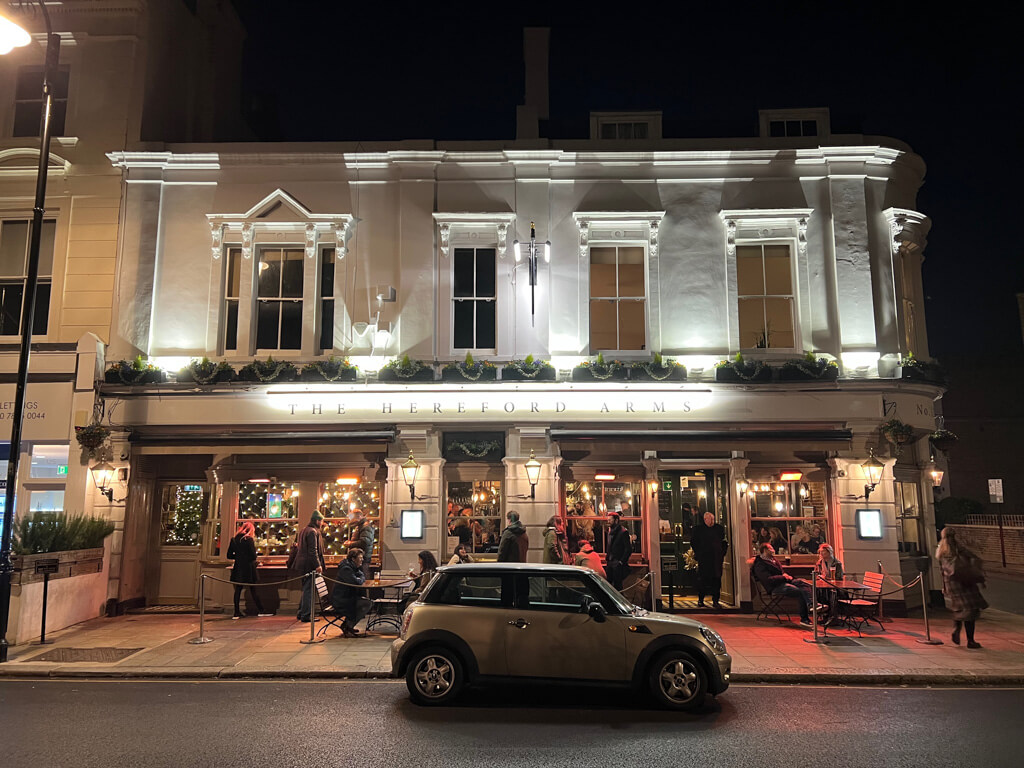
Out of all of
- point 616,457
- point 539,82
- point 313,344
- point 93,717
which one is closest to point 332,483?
point 313,344

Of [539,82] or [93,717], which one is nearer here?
[93,717]

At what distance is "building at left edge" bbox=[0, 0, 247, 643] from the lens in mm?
15430

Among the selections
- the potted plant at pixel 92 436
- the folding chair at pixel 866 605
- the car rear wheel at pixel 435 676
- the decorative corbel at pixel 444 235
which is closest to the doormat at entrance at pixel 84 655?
the potted plant at pixel 92 436

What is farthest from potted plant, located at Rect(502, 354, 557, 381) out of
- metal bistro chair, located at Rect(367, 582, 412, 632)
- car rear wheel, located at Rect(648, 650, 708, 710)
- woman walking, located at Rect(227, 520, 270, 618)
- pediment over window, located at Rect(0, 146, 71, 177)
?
pediment over window, located at Rect(0, 146, 71, 177)

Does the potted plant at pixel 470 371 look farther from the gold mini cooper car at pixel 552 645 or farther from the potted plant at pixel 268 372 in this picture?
the gold mini cooper car at pixel 552 645

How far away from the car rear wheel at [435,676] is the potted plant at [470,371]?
24.3 feet

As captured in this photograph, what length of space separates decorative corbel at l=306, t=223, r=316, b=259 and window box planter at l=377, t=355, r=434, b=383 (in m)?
3.11

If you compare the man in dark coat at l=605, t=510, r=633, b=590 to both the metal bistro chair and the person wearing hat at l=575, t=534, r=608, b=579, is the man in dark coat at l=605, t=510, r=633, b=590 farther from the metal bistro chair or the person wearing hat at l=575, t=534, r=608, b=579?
the metal bistro chair

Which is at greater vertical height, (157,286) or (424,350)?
(157,286)

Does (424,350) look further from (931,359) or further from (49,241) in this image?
(931,359)

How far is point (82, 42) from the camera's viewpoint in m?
16.8

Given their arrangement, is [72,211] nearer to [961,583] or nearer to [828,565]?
[828,565]

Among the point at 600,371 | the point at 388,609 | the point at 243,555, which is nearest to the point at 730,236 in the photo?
the point at 600,371

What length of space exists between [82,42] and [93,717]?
15.2 m
